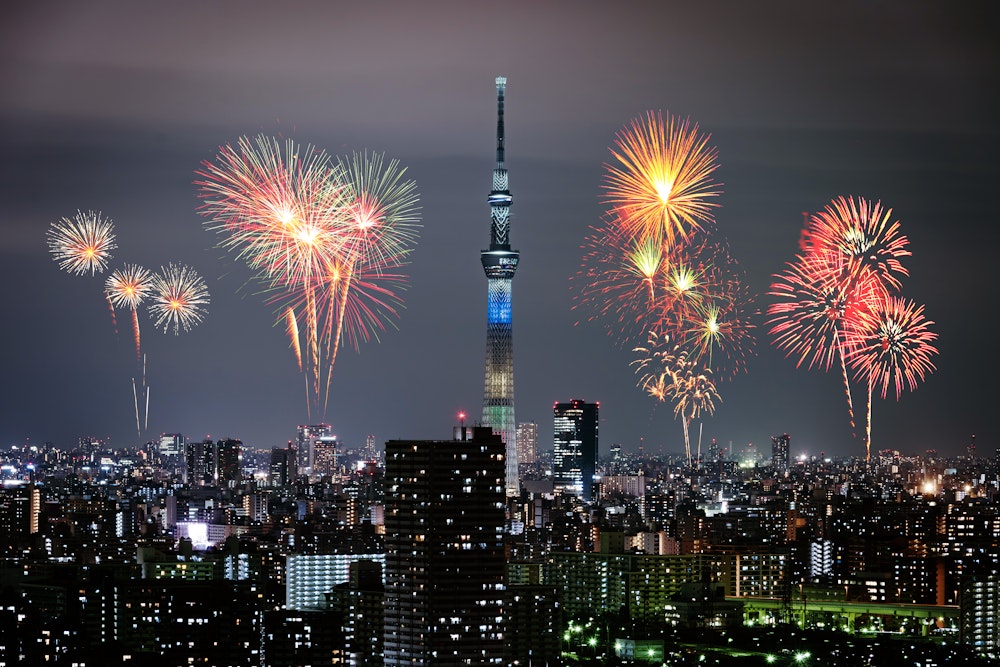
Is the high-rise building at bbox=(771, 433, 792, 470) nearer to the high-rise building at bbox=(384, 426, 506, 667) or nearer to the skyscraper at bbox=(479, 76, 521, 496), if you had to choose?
the skyscraper at bbox=(479, 76, 521, 496)

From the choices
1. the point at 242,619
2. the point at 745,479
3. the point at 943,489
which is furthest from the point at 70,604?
the point at 745,479

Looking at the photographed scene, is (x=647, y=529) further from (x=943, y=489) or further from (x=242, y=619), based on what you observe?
(x=242, y=619)

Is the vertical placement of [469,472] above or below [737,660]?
above

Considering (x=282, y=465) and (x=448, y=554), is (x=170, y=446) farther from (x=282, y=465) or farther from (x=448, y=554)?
(x=448, y=554)

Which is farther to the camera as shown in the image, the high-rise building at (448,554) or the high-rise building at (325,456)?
the high-rise building at (325,456)

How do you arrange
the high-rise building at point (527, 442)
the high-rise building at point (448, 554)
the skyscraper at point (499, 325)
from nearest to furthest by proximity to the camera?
the high-rise building at point (448, 554) → the skyscraper at point (499, 325) → the high-rise building at point (527, 442)

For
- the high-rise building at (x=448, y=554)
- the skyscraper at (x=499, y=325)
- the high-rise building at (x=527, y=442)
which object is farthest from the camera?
the high-rise building at (x=527, y=442)

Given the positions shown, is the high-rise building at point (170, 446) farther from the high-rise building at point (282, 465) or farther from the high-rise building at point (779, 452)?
the high-rise building at point (779, 452)

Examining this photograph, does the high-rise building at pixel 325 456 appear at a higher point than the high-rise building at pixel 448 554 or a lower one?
higher

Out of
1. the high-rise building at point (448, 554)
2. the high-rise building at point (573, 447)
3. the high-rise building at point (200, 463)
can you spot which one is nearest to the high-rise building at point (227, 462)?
the high-rise building at point (200, 463)
